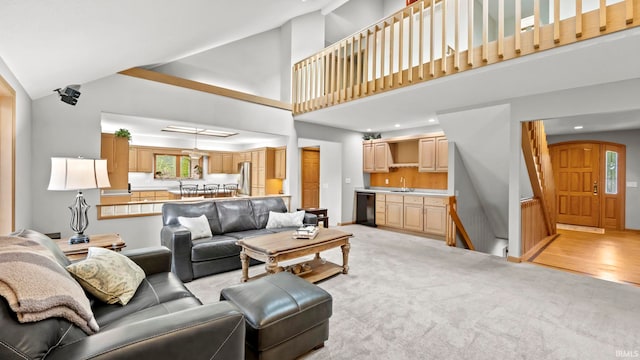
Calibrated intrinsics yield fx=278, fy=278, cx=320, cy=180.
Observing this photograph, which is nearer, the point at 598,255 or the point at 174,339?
the point at 174,339

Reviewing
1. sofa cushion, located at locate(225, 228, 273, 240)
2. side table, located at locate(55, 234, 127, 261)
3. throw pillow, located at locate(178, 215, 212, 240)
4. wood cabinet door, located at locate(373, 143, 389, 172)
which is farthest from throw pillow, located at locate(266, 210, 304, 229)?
wood cabinet door, located at locate(373, 143, 389, 172)

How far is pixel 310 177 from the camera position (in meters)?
8.01

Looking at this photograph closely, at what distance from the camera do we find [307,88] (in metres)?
5.41

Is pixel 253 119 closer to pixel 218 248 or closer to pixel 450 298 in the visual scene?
pixel 218 248

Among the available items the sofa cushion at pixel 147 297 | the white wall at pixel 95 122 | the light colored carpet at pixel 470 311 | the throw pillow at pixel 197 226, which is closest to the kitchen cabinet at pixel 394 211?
the light colored carpet at pixel 470 311

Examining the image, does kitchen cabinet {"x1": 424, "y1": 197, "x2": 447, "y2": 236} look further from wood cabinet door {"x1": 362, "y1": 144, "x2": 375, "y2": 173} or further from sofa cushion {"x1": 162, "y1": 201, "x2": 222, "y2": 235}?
sofa cushion {"x1": 162, "y1": 201, "x2": 222, "y2": 235}

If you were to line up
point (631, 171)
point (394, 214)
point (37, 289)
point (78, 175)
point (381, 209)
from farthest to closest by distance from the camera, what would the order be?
point (381, 209), point (394, 214), point (631, 171), point (78, 175), point (37, 289)

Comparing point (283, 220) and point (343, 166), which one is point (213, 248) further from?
point (343, 166)

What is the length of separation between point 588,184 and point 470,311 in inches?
260

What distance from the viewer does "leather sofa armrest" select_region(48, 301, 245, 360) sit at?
41.6 inches

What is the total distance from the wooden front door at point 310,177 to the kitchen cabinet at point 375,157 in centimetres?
149

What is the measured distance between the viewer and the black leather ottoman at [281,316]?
5.53 feet

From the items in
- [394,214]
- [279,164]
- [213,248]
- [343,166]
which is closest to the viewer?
[213,248]

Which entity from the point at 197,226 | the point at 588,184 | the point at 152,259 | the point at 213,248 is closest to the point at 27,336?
the point at 152,259
